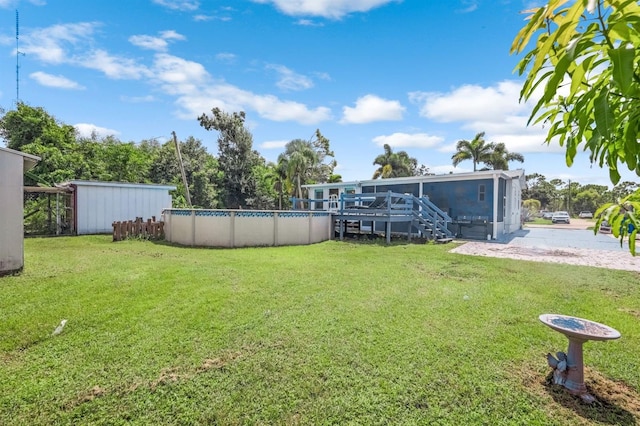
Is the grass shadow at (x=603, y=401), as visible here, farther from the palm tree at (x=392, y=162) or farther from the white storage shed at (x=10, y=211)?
the palm tree at (x=392, y=162)

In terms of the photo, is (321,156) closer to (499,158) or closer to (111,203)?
(499,158)

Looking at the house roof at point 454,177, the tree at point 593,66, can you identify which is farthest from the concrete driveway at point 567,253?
the tree at point 593,66

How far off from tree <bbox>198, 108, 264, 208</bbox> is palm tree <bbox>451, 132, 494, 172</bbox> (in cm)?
1686

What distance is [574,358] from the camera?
274cm

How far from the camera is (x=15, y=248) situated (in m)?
6.06

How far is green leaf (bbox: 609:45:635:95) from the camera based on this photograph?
0.63 metres

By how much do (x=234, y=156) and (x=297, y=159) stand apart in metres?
6.80

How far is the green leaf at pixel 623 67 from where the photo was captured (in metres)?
0.63

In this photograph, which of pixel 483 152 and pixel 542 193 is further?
pixel 542 193

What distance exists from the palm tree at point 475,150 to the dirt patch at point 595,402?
907 inches

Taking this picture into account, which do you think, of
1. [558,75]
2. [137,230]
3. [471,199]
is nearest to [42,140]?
[137,230]

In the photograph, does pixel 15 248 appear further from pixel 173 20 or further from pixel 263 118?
pixel 263 118

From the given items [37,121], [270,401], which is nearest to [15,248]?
[270,401]

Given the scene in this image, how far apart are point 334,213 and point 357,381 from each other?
36.6 ft
